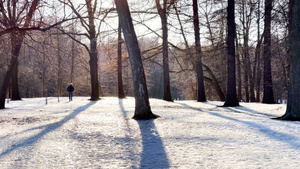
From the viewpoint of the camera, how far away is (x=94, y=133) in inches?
250

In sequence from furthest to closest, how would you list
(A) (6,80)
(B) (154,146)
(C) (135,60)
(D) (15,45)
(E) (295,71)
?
(A) (6,80) → (D) (15,45) → (E) (295,71) → (C) (135,60) → (B) (154,146)

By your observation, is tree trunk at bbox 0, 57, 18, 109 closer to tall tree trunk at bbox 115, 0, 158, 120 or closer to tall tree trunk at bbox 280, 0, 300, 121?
tall tree trunk at bbox 115, 0, 158, 120

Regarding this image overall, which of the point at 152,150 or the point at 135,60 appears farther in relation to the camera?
the point at 135,60

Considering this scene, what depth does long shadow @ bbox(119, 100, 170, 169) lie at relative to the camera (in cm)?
411

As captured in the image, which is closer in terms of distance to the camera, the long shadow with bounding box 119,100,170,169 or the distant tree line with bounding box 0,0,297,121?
the long shadow with bounding box 119,100,170,169

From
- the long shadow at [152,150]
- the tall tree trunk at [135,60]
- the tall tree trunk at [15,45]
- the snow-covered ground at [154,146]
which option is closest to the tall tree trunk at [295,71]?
the snow-covered ground at [154,146]

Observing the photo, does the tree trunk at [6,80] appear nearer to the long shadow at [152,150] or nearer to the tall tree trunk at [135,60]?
the tall tree trunk at [135,60]

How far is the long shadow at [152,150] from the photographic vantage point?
411cm

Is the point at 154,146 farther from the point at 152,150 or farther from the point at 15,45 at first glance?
the point at 15,45

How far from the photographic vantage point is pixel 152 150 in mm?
4891

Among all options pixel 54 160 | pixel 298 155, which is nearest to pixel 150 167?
pixel 54 160

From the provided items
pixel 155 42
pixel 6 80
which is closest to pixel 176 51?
pixel 155 42

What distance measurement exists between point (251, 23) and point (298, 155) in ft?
74.6

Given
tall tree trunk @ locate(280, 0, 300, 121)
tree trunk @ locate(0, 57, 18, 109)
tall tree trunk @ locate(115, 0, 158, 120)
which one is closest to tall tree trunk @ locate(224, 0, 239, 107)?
tall tree trunk @ locate(280, 0, 300, 121)
